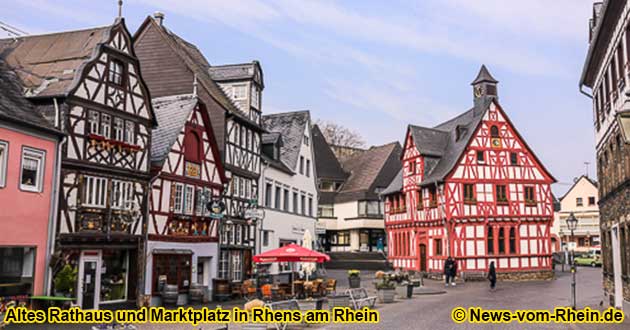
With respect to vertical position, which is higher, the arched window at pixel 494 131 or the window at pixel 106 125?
the arched window at pixel 494 131

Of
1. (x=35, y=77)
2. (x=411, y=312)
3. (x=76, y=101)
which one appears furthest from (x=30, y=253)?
(x=411, y=312)

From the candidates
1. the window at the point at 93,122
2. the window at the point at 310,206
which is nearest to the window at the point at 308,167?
the window at the point at 310,206

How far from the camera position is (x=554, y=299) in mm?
28219

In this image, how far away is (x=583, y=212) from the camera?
3004 inches

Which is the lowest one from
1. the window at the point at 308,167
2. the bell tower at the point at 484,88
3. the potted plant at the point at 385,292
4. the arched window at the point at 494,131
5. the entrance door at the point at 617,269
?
the potted plant at the point at 385,292

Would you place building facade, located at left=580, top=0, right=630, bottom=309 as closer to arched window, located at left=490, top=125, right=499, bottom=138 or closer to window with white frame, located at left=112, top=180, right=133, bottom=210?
window with white frame, located at left=112, top=180, right=133, bottom=210

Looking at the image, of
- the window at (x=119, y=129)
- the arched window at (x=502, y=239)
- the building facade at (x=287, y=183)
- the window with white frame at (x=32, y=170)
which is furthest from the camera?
the arched window at (x=502, y=239)

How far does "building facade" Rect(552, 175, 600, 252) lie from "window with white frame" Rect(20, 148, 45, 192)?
214ft

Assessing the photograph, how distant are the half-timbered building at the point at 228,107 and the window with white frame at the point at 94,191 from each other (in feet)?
28.9

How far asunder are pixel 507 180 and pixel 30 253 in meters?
32.6

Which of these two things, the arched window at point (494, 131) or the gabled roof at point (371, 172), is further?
the gabled roof at point (371, 172)

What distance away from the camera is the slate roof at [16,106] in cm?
1868

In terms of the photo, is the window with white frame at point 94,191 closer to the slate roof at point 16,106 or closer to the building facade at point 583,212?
the slate roof at point 16,106

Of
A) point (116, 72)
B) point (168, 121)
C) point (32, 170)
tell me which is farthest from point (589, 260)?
point (32, 170)
